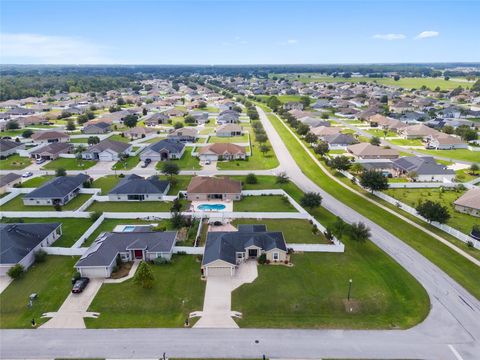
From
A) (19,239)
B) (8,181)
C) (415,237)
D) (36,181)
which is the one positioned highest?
(19,239)

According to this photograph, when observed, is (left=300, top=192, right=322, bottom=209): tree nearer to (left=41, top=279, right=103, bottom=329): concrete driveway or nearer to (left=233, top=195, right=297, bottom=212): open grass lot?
(left=233, top=195, right=297, bottom=212): open grass lot

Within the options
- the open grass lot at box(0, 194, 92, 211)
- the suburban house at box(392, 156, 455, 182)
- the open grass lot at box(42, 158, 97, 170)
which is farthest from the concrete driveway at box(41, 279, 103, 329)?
the suburban house at box(392, 156, 455, 182)

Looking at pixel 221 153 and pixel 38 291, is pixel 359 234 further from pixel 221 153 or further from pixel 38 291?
pixel 221 153

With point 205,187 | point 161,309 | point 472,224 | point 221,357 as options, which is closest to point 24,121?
point 205,187

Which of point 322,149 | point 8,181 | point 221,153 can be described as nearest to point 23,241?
point 8,181

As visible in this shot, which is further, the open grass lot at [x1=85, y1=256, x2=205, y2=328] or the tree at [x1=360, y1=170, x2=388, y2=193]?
the tree at [x1=360, y1=170, x2=388, y2=193]

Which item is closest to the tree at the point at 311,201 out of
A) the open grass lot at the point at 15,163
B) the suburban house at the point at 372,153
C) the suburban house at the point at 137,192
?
Result: the suburban house at the point at 137,192
